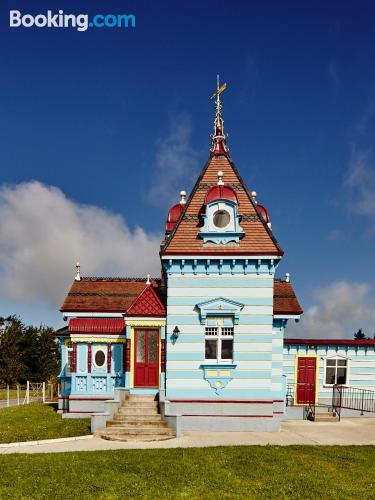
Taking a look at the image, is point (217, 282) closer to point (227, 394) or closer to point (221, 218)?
point (221, 218)

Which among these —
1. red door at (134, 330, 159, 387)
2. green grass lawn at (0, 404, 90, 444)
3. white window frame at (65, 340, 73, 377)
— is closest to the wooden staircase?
red door at (134, 330, 159, 387)

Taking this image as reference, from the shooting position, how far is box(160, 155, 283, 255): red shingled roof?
557 inches

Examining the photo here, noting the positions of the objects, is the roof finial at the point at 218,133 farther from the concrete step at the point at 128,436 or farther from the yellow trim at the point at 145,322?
the concrete step at the point at 128,436

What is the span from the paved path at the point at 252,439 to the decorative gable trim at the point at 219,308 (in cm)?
388

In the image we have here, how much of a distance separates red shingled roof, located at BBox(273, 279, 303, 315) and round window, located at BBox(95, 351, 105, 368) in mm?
7396

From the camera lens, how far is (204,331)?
1398cm

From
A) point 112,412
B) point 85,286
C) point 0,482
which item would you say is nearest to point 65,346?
point 85,286

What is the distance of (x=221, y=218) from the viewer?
14695 millimetres

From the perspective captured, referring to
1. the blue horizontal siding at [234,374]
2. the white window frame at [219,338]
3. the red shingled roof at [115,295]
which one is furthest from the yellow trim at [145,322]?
the blue horizontal siding at [234,374]

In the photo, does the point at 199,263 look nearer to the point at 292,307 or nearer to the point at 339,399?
the point at 292,307

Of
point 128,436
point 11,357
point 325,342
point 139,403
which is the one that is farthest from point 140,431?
point 11,357

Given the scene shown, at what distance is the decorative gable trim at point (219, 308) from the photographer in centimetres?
1396

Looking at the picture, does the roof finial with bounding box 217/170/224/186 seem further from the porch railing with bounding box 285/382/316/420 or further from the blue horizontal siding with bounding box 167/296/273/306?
the porch railing with bounding box 285/382/316/420

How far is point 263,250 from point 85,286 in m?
8.85
